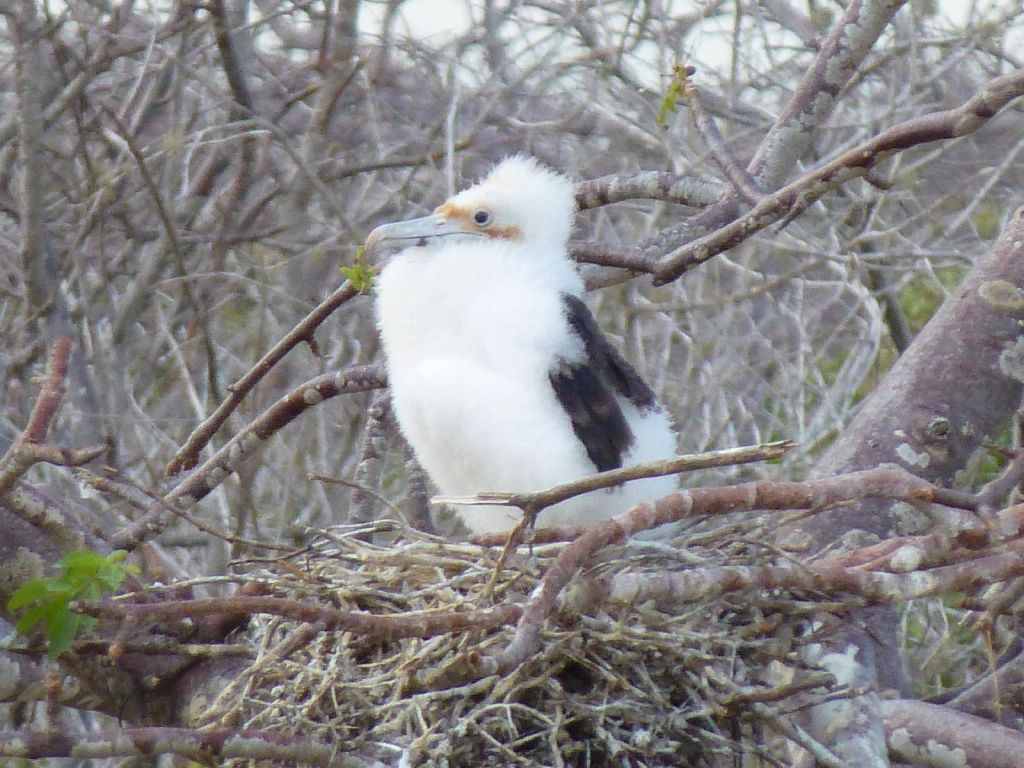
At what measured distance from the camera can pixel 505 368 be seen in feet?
10.1

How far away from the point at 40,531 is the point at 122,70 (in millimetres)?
3903

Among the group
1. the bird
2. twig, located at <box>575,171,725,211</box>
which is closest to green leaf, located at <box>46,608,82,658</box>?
the bird

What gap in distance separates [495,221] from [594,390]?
557 mm

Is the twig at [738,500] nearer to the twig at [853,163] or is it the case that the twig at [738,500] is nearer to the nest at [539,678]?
the nest at [539,678]

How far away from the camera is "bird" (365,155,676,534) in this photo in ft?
10.00

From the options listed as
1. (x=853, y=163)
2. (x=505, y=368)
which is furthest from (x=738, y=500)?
(x=505, y=368)

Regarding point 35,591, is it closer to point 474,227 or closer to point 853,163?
point 853,163

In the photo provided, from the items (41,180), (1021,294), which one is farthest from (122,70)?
(1021,294)

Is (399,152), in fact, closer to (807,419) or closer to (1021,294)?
(807,419)

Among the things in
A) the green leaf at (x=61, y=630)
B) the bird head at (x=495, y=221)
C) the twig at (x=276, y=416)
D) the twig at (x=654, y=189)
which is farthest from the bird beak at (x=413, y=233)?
the green leaf at (x=61, y=630)

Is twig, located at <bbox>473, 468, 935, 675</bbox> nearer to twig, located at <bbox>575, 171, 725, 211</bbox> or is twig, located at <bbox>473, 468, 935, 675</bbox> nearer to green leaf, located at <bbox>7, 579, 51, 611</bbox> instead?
green leaf, located at <bbox>7, 579, 51, 611</bbox>

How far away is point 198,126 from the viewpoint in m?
6.20

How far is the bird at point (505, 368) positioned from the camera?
10.00ft

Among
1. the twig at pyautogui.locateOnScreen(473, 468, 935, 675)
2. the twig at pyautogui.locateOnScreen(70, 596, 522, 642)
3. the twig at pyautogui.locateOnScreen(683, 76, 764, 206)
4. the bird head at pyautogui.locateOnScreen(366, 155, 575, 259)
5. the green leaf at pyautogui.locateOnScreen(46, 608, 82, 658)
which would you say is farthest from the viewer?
the bird head at pyautogui.locateOnScreen(366, 155, 575, 259)
